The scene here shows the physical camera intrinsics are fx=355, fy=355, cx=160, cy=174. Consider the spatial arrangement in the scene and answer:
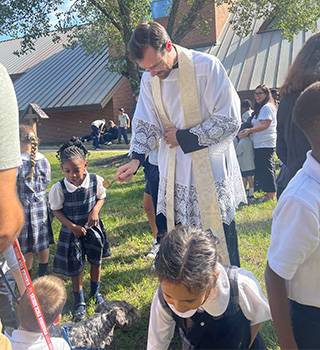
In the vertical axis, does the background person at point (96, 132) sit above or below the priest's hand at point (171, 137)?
below

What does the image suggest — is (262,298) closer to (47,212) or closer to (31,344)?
(31,344)

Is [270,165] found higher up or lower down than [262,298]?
lower down

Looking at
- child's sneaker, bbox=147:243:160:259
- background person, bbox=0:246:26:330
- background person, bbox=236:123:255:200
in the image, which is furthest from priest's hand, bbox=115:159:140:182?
background person, bbox=236:123:255:200

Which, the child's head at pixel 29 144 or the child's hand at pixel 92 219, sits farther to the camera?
the child's head at pixel 29 144

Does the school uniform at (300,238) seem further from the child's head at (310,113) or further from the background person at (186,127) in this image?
the background person at (186,127)

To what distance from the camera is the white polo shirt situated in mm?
1292

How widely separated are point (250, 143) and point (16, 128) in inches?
201

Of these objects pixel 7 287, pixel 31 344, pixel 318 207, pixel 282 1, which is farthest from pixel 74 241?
pixel 282 1

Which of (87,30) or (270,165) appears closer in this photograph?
(270,165)

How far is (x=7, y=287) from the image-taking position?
8.34 feet

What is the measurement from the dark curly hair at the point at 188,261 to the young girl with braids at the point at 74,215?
1.54m

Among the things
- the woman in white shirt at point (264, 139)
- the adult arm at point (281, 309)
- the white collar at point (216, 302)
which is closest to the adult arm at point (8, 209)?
the white collar at point (216, 302)

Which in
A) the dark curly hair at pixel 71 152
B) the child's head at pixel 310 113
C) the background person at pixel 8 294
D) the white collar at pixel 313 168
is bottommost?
the background person at pixel 8 294

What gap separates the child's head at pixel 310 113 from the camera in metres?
1.34
